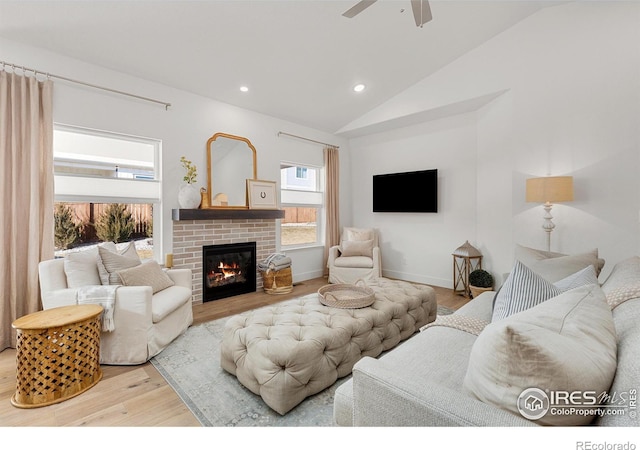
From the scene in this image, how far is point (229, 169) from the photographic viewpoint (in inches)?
156

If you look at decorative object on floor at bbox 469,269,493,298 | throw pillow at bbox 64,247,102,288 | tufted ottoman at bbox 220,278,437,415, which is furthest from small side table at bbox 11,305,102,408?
decorative object on floor at bbox 469,269,493,298

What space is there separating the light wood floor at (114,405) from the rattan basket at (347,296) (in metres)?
1.12

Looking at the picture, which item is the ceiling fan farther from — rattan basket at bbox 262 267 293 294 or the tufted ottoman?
rattan basket at bbox 262 267 293 294

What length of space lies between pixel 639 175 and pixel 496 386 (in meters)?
3.45

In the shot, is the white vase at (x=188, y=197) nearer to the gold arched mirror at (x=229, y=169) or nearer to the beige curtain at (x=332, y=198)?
the gold arched mirror at (x=229, y=169)

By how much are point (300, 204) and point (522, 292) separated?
3.88m

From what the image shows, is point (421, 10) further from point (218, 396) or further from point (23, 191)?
point (23, 191)

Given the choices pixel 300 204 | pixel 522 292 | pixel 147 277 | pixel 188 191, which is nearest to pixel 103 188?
pixel 188 191

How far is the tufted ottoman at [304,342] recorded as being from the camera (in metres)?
1.59

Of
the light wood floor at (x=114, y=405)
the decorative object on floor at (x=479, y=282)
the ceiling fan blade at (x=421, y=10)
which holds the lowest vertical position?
the light wood floor at (x=114, y=405)

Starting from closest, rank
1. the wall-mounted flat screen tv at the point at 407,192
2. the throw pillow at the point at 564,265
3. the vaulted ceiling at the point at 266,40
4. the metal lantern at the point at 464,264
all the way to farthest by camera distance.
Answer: the throw pillow at the point at 564,265, the vaulted ceiling at the point at 266,40, the metal lantern at the point at 464,264, the wall-mounted flat screen tv at the point at 407,192

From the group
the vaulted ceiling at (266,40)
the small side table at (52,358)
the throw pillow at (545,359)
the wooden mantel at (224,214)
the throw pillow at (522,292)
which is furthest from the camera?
the wooden mantel at (224,214)

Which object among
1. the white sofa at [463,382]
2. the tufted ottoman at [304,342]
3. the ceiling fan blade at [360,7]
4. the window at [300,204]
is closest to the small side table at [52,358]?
the tufted ottoman at [304,342]
